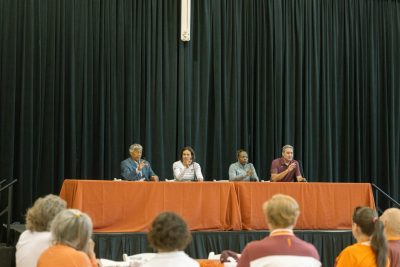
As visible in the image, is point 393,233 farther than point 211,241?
No

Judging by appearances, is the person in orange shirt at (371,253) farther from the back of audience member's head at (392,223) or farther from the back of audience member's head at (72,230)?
the back of audience member's head at (72,230)

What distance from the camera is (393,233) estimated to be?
3117 mm

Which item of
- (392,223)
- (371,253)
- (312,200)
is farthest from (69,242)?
(312,200)

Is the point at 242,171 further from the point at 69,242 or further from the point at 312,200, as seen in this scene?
the point at 69,242

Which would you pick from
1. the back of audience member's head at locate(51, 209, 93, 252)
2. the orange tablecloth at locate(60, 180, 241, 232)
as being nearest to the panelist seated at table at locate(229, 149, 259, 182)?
the orange tablecloth at locate(60, 180, 241, 232)

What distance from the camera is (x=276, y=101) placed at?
981 centimetres

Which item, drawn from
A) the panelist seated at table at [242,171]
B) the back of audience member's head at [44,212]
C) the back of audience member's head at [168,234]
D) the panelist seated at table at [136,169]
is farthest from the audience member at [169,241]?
the panelist seated at table at [242,171]

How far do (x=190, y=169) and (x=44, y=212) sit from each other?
14.8ft

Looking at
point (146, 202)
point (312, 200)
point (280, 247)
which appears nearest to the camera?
point (280, 247)

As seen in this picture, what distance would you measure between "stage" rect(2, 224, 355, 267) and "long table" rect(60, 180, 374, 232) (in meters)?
0.15

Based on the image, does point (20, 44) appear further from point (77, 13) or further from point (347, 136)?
point (347, 136)

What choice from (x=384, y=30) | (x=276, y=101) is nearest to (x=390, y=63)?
(x=384, y=30)

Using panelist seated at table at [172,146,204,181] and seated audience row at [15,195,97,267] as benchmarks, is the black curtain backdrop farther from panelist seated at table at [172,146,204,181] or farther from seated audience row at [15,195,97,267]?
seated audience row at [15,195,97,267]

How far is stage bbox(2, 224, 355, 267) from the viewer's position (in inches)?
241
